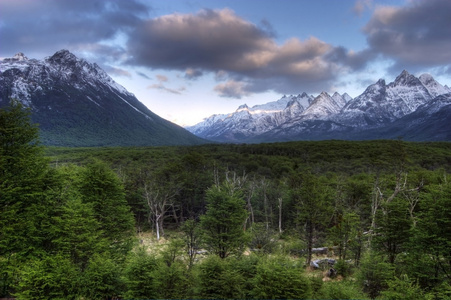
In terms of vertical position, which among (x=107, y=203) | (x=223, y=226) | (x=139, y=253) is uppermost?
(x=107, y=203)

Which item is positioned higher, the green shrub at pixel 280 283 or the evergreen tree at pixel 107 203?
the evergreen tree at pixel 107 203

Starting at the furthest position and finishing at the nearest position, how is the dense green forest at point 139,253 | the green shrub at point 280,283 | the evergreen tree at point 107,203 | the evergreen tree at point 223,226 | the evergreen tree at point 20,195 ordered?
the evergreen tree at point 223,226, the evergreen tree at point 107,203, the evergreen tree at point 20,195, the dense green forest at point 139,253, the green shrub at point 280,283

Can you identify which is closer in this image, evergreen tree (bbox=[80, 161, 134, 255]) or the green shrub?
the green shrub

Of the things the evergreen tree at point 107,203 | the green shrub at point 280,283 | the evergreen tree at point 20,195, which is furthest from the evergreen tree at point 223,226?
the evergreen tree at point 20,195

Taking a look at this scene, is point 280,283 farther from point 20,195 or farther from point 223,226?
point 20,195

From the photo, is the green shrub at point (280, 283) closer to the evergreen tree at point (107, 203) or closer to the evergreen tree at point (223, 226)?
the evergreen tree at point (223, 226)

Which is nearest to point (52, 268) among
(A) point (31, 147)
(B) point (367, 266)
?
(A) point (31, 147)

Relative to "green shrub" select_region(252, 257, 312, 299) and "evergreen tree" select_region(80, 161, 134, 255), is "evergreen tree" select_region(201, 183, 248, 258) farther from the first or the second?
"green shrub" select_region(252, 257, 312, 299)

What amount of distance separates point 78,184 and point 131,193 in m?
29.2

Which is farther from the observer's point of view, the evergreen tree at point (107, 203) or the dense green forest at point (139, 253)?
the evergreen tree at point (107, 203)

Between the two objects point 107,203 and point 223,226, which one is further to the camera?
point 223,226

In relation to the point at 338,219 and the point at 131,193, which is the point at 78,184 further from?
the point at 338,219

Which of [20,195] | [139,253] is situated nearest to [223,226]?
[139,253]

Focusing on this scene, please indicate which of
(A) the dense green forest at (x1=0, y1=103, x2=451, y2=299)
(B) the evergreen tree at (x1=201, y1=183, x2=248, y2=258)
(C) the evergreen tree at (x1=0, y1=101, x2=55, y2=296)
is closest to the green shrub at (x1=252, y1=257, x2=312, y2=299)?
(A) the dense green forest at (x1=0, y1=103, x2=451, y2=299)
